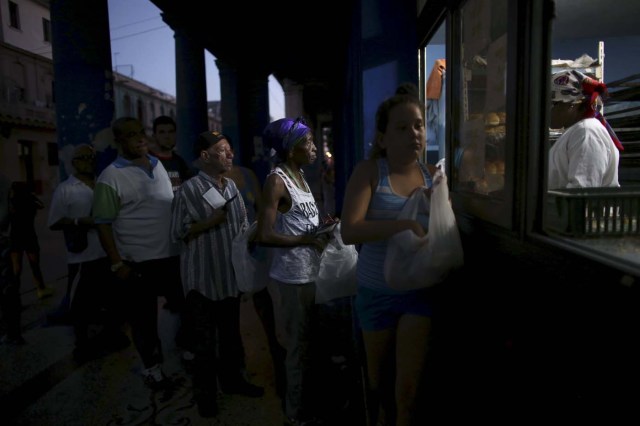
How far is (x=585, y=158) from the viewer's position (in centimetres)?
247

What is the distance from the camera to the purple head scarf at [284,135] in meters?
2.70

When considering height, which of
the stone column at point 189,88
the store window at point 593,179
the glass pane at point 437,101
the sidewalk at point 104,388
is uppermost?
the stone column at point 189,88

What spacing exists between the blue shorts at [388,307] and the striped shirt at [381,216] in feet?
0.12

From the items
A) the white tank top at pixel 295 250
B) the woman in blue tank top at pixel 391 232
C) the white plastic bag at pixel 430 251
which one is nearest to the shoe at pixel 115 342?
the white tank top at pixel 295 250

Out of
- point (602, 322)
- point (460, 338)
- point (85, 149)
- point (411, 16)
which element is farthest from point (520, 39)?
point (85, 149)

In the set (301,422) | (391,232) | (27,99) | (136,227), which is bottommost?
(301,422)

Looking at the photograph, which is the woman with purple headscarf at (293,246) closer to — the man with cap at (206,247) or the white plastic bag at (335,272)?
the white plastic bag at (335,272)

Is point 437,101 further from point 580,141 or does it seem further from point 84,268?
point 84,268

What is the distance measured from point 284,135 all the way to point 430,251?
4.08ft

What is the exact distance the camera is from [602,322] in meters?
1.20

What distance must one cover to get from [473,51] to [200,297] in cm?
226

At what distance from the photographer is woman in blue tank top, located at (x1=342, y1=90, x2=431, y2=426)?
1997 millimetres

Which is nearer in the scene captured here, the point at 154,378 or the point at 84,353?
the point at 154,378

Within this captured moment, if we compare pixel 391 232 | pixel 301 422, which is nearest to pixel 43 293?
pixel 301 422
